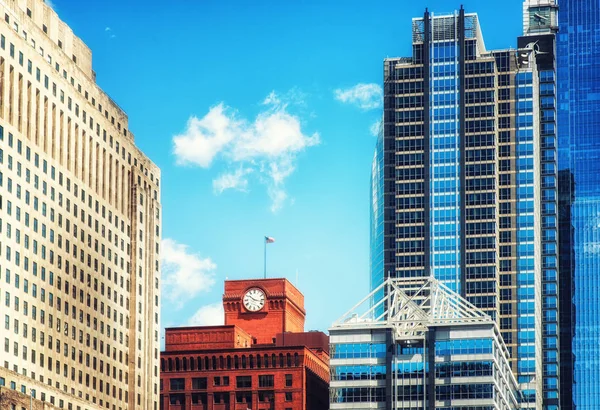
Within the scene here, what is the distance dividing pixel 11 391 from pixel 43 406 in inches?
447

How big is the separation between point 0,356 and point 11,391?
12.6 meters

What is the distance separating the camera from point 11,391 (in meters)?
188

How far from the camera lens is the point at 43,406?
19875 cm

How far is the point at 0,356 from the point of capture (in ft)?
655

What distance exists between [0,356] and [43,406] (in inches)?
354
